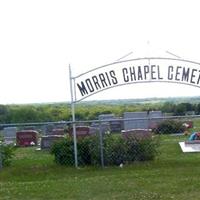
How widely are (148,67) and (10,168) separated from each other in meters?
4.54

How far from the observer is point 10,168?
1577 centimetres

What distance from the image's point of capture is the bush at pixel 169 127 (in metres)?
31.4

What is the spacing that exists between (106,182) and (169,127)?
2012 cm

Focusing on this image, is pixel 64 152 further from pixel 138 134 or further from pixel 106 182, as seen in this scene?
pixel 138 134

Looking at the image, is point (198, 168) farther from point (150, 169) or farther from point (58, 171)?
point (58, 171)

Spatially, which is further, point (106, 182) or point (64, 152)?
point (64, 152)

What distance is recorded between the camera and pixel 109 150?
50.2 feet

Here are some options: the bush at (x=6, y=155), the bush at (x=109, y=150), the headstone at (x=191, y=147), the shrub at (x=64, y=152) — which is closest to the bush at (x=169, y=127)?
the headstone at (x=191, y=147)

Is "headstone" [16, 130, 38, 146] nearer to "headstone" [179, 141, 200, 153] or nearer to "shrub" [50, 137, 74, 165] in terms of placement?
"headstone" [179, 141, 200, 153]

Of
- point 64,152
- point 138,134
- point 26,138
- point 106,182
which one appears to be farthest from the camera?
point 26,138

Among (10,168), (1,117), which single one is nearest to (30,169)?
(10,168)

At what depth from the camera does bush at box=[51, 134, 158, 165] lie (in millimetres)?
15320

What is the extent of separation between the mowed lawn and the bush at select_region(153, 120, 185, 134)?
50.4 ft

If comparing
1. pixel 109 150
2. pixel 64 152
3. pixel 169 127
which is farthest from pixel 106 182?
pixel 169 127
